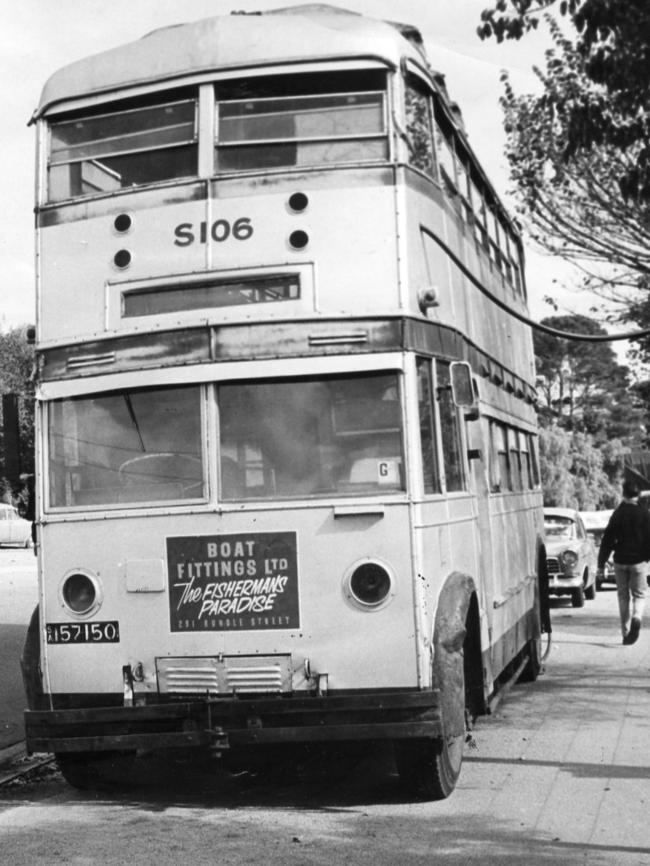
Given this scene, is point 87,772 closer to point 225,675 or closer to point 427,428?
point 225,675

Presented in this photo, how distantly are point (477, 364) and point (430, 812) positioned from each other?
11.9ft

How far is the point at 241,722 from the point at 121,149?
3.44 metres

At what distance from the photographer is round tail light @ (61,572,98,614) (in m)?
7.84

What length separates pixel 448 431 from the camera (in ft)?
27.7

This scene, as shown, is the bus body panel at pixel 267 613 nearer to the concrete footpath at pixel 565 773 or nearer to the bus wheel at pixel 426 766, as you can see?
the bus wheel at pixel 426 766

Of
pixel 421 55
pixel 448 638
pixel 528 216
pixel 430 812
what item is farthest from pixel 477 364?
pixel 528 216

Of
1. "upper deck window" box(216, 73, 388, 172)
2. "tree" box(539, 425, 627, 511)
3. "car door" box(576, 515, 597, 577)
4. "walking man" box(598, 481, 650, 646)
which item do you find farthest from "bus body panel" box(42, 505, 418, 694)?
"tree" box(539, 425, 627, 511)

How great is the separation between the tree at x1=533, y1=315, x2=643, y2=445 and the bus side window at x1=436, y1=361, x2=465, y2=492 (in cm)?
6987

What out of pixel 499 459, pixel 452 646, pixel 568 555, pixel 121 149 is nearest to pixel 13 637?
pixel 499 459

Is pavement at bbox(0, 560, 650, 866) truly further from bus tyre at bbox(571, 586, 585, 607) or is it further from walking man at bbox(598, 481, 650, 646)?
bus tyre at bbox(571, 586, 585, 607)

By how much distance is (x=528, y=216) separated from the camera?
24703 millimetres

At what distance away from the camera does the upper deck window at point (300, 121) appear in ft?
26.3

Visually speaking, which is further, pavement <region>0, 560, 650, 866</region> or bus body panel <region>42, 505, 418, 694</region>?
bus body panel <region>42, 505, 418, 694</region>

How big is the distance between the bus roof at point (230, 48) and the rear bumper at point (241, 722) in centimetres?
360
